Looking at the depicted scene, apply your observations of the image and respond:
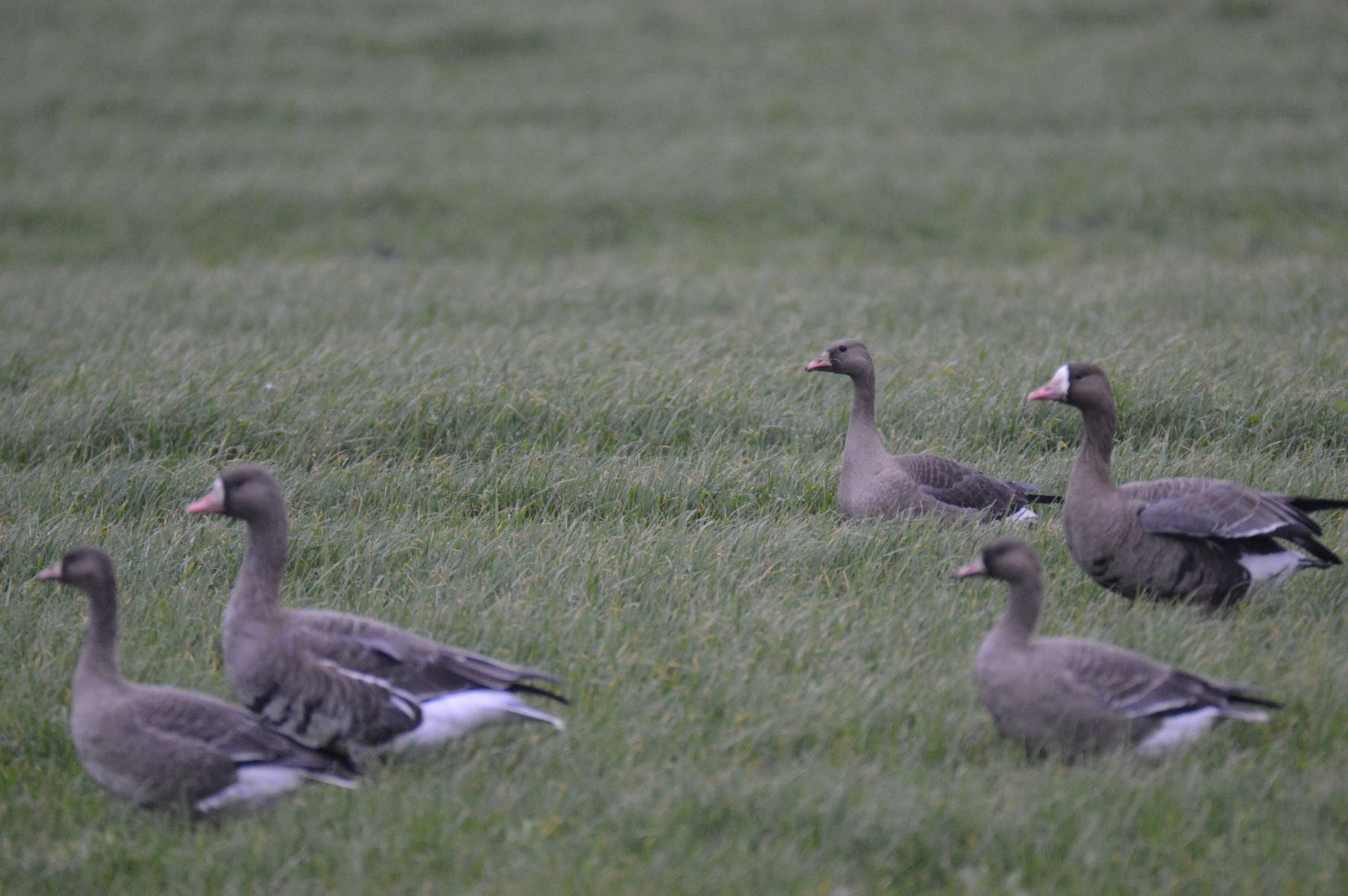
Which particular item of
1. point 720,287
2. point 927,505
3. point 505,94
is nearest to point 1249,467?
point 927,505

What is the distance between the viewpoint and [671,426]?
7672 mm

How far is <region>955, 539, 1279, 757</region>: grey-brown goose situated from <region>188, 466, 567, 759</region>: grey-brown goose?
166 cm

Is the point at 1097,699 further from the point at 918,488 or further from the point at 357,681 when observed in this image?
the point at 357,681

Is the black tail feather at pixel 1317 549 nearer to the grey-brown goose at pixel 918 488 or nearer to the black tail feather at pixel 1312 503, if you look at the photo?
the black tail feather at pixel 1312 503

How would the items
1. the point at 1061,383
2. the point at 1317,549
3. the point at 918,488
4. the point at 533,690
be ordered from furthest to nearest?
the point at 918,488, the point at 1061,383, the point at 1317,549, the point at 533,690

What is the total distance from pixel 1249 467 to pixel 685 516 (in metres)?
3.25

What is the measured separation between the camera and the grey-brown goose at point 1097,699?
4223 mm

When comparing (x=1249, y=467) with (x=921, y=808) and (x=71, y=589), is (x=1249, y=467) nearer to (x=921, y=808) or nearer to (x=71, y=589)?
(x=921, y=808)

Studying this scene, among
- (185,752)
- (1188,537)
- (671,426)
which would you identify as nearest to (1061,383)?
(1188,537)

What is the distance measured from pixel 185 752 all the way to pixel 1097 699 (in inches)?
127

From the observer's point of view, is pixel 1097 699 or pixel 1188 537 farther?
pixel 1188 537

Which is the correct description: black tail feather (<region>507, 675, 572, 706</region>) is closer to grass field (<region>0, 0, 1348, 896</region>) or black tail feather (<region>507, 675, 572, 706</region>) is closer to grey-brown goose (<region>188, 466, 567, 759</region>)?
grey-brown goose (<region>188, 466, 567, 759</region>)

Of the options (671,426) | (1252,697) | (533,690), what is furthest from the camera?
(671,426)

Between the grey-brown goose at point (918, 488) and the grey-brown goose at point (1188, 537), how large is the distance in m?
0.95
